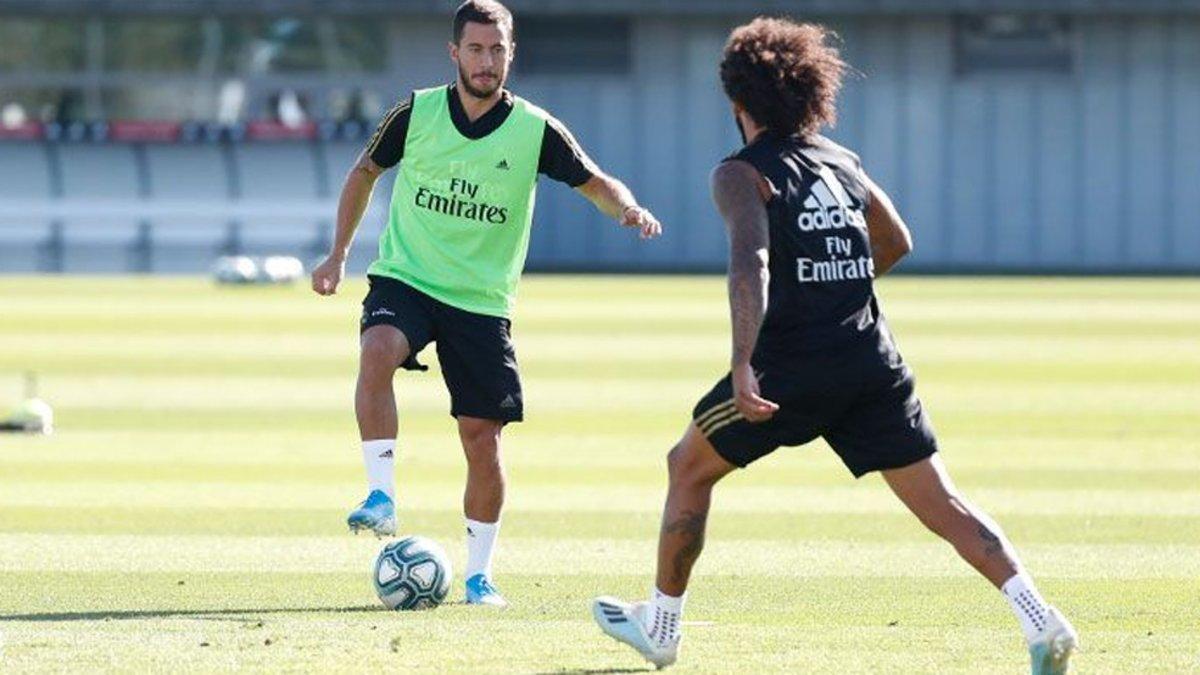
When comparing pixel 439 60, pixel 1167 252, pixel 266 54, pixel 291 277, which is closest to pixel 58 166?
pixel 266 54

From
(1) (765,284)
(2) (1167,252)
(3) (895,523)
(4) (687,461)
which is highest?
(1) (765,284)

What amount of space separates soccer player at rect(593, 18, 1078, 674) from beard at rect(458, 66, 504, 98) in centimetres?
207

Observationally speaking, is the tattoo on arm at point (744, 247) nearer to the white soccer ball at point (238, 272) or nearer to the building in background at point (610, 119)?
the white soccer ball at point (238, 272)

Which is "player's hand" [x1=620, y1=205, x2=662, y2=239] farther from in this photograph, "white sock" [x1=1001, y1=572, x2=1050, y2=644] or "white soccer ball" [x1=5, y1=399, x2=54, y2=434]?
→ "white soccer ball" [x1=5, y1=399, x2=54, y2=434]

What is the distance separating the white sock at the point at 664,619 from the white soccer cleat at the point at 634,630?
0.04 feet

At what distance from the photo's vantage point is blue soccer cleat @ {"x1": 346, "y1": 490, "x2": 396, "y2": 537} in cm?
943

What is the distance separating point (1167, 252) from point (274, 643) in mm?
40252

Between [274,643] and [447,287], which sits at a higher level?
[447,287]

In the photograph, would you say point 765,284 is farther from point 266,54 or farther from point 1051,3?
point 266,54

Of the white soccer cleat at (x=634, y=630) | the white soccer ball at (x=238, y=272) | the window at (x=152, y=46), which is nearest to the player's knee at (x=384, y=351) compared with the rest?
the white soccer cleat at (x=634, y=630)

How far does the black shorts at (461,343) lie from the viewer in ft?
32.3

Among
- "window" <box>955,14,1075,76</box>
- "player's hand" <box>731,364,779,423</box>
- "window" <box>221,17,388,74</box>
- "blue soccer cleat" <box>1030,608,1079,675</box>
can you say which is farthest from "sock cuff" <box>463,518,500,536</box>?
"window" <box>221,17,388,74</box>

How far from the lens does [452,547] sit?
11742 mm

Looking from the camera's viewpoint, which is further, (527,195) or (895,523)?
(895,523)
